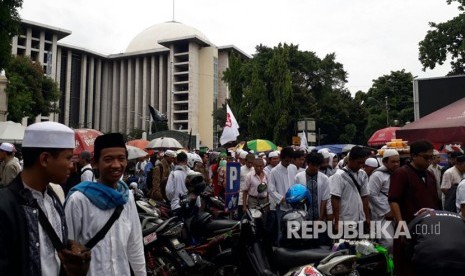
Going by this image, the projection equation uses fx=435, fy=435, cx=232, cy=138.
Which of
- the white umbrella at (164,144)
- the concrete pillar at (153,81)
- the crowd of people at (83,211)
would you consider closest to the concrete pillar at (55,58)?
the concrete pillar at (153,81)

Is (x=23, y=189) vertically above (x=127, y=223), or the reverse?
(x=23, y=189)

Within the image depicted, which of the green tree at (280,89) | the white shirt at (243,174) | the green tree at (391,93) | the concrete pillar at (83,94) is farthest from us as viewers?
the concrete pillar at (83,94)

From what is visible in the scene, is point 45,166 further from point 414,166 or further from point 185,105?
point 185,105

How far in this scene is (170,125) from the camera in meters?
80.3

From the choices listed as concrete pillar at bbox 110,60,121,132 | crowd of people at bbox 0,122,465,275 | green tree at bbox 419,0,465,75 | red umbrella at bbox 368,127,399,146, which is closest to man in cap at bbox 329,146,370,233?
crowd of people at bbox 0,122,465,275

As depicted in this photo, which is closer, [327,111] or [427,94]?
[427,94]

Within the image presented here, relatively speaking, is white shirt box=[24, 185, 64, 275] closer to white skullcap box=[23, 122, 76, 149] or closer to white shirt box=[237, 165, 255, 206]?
white skullcap box=[23, 122, 76, 149]

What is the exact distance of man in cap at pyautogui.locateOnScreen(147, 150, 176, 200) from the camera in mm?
8711

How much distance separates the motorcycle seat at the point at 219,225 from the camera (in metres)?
5.85

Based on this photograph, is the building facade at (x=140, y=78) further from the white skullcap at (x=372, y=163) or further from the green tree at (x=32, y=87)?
the white skullcap at (x=372, y=163)

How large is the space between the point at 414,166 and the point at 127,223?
324 cm

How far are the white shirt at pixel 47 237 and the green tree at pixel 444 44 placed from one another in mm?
20573

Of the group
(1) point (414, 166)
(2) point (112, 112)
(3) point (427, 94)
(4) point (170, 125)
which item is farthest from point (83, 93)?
(1) point (414, 166)

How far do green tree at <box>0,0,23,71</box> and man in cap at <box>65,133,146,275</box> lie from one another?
10.1 meters
